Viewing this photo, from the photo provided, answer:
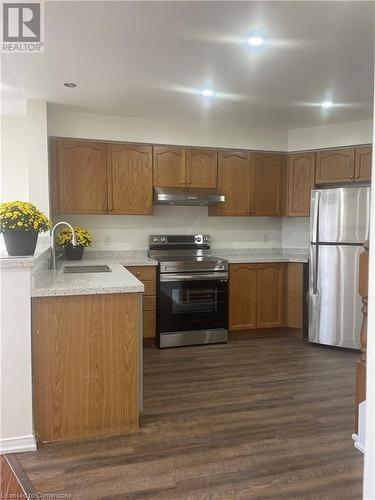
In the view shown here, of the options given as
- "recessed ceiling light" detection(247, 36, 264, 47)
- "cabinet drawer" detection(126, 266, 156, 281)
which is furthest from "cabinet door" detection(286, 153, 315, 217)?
"recessed ceiling light" detection(247, 36, 264, 47)

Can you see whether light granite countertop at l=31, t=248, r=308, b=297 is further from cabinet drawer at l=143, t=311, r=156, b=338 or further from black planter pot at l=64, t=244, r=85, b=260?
cabinet drawer at l=143, t=311, r=156, b=338

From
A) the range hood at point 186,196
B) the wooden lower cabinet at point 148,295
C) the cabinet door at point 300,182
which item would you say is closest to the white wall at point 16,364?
the wooden lower cabinet at point 148,295

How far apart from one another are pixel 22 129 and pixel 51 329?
9.73 feet

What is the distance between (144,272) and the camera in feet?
13.2

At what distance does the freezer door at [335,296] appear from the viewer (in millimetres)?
3904

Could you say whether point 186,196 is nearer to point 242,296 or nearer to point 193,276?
point 193,276

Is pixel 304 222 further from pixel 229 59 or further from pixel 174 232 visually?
pixel 229 59

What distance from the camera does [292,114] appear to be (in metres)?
3.96

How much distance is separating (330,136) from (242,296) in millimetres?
2121

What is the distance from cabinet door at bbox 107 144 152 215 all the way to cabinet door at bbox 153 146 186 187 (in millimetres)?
82

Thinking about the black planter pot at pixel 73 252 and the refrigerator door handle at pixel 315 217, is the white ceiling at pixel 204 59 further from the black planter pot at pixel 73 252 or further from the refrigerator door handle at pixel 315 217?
the black planter pot at pixel 73 252

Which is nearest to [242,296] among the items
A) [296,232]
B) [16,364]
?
[296,232]

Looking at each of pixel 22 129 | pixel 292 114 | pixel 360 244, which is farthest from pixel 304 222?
pixel 22 129

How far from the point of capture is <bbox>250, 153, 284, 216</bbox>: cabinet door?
183 inches
